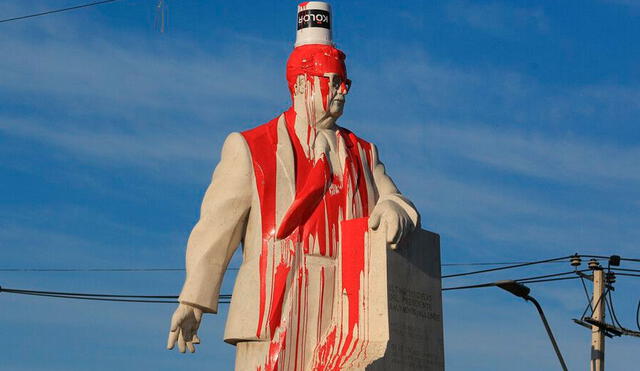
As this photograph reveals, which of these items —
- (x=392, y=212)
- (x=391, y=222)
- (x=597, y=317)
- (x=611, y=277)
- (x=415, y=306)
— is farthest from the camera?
(x=611, y=277)

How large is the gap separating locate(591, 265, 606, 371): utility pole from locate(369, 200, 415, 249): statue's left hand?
9686mm

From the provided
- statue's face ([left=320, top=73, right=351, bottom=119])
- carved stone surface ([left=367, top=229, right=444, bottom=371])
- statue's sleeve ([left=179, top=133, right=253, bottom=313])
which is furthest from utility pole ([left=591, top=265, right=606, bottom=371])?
statue's sleeve ([left=179, top=133, right=253, bottom=313])

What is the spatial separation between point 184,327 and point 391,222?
2.13m

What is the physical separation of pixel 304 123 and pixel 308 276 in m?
1.58

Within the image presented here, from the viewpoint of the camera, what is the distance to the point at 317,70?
15.3 metres

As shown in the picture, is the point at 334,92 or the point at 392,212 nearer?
the point at 392,212

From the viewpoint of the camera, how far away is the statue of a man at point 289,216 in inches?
575

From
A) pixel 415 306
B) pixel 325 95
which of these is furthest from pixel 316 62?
pixel 415 306

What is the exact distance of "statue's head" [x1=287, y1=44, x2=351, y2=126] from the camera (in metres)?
15.3

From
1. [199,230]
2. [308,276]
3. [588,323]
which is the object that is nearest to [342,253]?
[308,276]

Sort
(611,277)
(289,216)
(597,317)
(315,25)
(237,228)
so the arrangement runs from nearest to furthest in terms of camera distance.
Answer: (289,216) < (237,228) < (315,25) < (597,317) < (611,277)

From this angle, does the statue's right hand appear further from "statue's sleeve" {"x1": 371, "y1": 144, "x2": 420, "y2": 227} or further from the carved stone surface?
"statue's sleeve" {"x1": 371, "y1": 144, "x2": 420, "y2": 227}

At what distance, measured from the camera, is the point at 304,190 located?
1493 centimetres

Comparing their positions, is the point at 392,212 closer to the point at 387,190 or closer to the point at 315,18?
the point at 387,190
